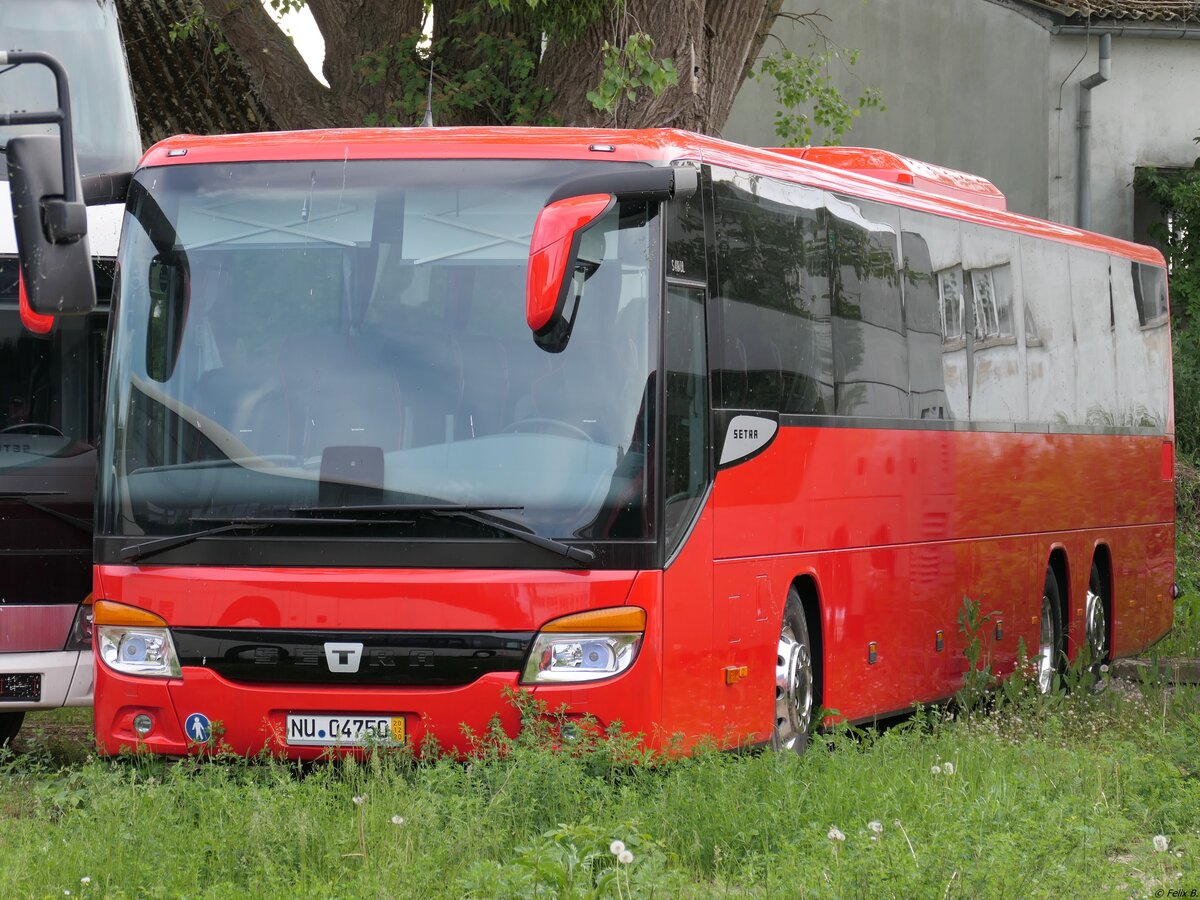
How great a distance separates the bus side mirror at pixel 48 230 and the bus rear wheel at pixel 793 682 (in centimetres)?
370

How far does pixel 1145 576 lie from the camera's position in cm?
1574

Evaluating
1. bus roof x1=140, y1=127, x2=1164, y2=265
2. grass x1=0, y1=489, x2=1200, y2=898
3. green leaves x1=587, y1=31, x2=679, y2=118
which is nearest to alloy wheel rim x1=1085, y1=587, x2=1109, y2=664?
green leaves x1=587, y1=31, x2=679, y2=118

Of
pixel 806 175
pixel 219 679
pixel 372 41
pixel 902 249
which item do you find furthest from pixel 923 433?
pixel 372 41

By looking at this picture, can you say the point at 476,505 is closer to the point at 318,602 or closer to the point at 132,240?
the point at 318,602

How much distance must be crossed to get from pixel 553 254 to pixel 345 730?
214cm

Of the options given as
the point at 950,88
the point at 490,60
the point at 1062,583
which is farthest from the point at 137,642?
the point at 950,88

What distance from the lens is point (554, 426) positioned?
25.5ft

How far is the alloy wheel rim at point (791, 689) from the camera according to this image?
9133 mm

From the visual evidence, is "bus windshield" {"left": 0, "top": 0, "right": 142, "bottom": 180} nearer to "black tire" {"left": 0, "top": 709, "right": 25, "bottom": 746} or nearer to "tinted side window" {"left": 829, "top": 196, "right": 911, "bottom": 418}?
"black tire" {"left": 0, "top": 709, "right": 25, "bottom": 746}

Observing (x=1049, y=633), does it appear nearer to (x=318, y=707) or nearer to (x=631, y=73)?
(x=631, y=73)

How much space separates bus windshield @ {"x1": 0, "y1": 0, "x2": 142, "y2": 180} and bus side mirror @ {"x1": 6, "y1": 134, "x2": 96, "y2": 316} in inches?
171

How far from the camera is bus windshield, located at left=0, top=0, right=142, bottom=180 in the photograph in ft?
37.5

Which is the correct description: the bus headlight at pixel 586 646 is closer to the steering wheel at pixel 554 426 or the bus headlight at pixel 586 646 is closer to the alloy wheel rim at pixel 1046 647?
the steering wheel at pixel 554 426

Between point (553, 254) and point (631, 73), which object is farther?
point (631, 73)
